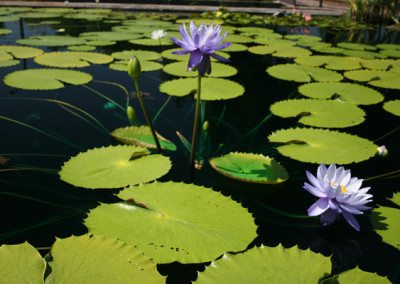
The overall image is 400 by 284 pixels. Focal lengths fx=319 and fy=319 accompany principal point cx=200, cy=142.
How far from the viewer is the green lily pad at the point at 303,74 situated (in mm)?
2547

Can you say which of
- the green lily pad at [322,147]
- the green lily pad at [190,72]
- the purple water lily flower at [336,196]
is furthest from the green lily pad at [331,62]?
the purple water lily flower at [336,196]

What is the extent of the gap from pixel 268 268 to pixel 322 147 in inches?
34.1

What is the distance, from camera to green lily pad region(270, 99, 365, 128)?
1.80 m

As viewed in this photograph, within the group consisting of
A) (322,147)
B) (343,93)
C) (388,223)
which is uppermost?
(343,93)

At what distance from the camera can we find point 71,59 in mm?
2873

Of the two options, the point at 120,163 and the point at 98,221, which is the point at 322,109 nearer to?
the point at 120,163

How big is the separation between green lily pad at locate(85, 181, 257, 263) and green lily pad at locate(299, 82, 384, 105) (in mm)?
1423

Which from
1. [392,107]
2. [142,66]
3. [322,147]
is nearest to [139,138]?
[322,147]

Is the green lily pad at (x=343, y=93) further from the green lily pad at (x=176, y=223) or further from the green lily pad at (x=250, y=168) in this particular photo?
the green lily pad at (x=176, y=223)

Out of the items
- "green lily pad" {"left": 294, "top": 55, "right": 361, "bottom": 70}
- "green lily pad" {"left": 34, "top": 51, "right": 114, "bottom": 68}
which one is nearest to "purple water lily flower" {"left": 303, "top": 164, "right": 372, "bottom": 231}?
"green lily pad" {"left": 294, "top": 55, "right": 361, "bottom": 70}

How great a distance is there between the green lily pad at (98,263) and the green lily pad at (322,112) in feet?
4.39

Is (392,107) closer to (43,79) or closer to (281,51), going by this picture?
(281,51)

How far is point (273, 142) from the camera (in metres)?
1.71

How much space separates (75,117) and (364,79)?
7.17 feet
